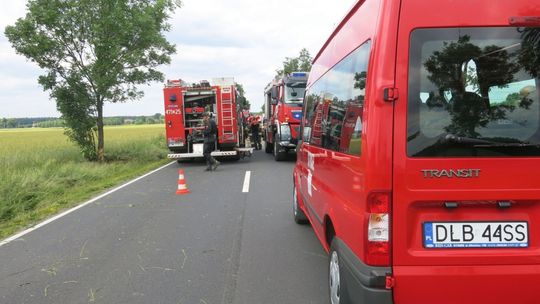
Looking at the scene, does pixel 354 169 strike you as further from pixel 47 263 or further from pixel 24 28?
pixel 24 28

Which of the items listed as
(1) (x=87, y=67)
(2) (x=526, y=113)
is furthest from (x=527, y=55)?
(1) (x=87, y=67)

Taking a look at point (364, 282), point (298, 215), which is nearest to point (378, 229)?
point (364, 282)

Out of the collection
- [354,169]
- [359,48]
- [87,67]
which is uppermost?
[87,67]

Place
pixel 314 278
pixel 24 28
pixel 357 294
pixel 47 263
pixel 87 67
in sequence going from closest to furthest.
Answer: pixel 357 294
pixel 314 278
pixel 47 263
pixel 24 28
pixel 87 67

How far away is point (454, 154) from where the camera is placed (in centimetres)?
259

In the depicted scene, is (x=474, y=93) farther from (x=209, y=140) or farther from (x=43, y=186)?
(x=209, y=140)

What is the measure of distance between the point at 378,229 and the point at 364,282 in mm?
332

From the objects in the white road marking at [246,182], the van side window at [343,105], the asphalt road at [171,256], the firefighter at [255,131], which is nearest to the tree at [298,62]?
the firefighter at [255,131]

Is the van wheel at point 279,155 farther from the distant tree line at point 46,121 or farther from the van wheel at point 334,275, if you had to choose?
the distant tree line at point 46,121

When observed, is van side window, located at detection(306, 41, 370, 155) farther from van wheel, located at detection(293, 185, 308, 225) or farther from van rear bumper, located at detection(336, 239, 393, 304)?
van wheel, located at detection(293, 185, 308, 225)

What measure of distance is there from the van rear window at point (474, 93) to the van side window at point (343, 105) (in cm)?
36

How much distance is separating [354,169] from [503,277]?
3.48ft

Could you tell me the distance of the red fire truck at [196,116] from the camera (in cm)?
1650

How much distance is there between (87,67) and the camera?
17.1 meters
